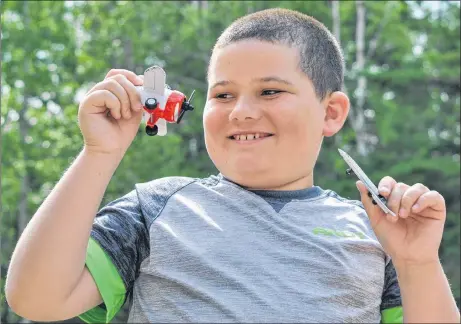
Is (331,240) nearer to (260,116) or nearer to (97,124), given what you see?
(260,116)

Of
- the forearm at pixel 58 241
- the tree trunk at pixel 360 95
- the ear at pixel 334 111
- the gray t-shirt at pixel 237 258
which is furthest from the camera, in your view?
the tree trunk at pixel 360 95

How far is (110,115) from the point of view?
159 centimetres

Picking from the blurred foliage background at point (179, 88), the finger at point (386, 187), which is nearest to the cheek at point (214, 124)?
the finger at point (386, 187)

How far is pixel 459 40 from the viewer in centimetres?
1238

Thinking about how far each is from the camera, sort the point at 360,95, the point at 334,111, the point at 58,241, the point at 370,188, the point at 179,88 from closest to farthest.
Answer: the point at 58,241 < the point at 370,188 < the point at 334,111 < the point at 179,88 < the point at 360,95

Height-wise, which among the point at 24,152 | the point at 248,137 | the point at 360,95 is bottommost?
the point at 24,152

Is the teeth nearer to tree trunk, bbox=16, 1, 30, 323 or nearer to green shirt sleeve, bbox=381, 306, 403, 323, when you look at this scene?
green shirt sleeve, bbox=381, 306, 403, 323

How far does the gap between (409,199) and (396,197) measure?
4cm

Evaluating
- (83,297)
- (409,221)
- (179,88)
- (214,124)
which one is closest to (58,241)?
(83,297)

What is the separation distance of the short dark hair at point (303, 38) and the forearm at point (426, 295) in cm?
57

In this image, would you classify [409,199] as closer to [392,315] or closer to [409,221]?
[409,221]

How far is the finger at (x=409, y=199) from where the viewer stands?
1512 millimetres

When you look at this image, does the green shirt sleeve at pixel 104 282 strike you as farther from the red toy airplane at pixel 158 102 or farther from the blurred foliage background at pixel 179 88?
the blurred foliage background at pixel 179 88

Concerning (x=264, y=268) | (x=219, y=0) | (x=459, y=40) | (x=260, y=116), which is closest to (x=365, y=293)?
(x=264, y=268)
